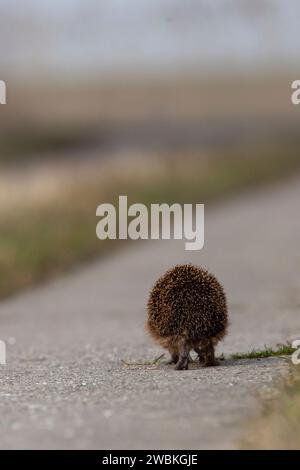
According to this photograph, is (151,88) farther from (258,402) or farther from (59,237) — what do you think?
(258,402)

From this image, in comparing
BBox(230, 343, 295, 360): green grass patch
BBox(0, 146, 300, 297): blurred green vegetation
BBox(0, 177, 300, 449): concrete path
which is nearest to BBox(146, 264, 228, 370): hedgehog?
BBox(0, 177, 300, 449): concrete path

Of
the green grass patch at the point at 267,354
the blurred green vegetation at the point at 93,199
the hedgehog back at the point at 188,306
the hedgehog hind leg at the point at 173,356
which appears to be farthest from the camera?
the blurred green vegetation at the point at 93,199

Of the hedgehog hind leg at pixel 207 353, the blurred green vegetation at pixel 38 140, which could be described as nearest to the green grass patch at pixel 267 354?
the hedgehog hind leg at pixel 207 353

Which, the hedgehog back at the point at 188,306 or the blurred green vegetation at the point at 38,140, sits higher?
the blurred green vegetation at the point at 38,140

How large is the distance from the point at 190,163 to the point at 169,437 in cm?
3454

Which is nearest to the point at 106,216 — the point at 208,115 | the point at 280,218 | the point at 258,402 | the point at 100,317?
the point at 280,218

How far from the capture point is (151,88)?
115062 millimetres

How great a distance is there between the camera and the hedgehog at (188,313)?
33.6 feet

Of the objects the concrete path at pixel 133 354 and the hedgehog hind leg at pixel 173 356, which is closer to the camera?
the concrete path at pixel 133 354

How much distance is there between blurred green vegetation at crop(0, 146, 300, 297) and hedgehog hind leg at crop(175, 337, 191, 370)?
8.50 metres

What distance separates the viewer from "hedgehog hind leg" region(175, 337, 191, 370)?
10.3 m

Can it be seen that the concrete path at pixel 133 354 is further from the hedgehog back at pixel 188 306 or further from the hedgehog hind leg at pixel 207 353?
the hedgehog back at pixel 188 306

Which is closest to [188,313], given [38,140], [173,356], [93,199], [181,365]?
[181,365]
